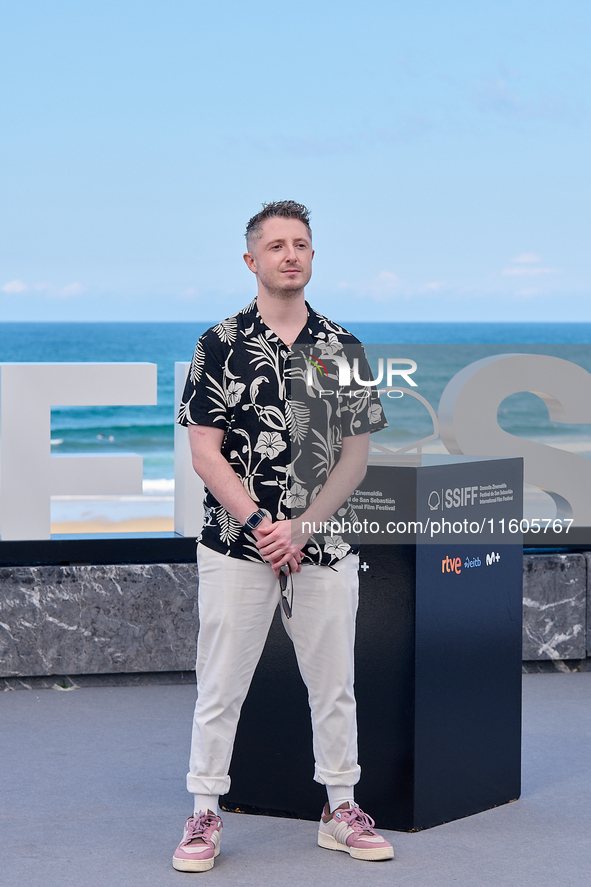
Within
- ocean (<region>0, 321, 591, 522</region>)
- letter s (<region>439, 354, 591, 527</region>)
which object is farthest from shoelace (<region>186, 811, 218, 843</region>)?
letter s (<region>439, 354, 591, 527</region>)

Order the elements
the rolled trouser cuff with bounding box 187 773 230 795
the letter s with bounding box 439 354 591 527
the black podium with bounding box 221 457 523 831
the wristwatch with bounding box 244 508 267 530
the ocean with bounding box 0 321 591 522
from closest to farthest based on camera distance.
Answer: the wristwatch with bounding box 244 508 267 530, the rolled trouser cuff with bounding box 187 773 230 795, the black podium with bounding box 221 457 523 831, the ocean with bounding box 0 321 591 522, the letter s with bounding box 439 354 591 527

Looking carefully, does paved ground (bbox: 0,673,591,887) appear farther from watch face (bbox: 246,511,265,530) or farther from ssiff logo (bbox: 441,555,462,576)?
watch face (bbox: 246,511,265,530)

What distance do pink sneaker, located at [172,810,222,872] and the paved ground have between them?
0.03m

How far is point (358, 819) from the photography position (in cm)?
271

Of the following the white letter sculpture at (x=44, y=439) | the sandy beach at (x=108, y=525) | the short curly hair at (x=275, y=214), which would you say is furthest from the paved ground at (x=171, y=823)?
the sandy beach at (x=108, y=525)

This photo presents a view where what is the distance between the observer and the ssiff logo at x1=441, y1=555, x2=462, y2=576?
2.94 meters

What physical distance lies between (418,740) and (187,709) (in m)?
1.47

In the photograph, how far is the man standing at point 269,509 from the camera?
259cm

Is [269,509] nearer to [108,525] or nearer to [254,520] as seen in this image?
[254,520]

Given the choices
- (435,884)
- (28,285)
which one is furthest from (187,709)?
(28,285)

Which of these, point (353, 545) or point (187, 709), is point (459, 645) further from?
point (187, 709)

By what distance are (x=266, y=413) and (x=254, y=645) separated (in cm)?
59

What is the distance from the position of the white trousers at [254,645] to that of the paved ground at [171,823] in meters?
0.24

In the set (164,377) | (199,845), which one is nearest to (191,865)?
(199,845)
